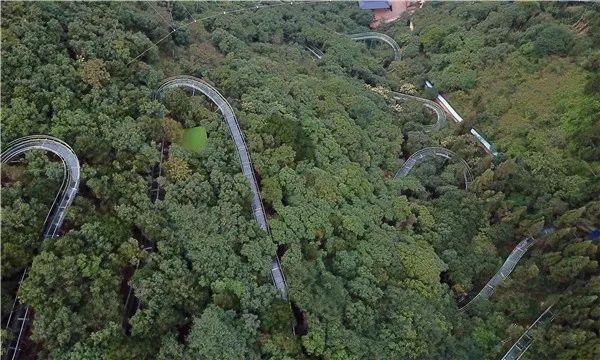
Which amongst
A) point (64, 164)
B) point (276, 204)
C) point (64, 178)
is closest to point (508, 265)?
point (276, 204)

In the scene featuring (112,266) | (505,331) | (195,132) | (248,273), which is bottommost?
(505,331)

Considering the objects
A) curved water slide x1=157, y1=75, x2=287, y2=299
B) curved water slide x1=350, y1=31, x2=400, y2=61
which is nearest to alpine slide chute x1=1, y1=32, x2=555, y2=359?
curved water slide x1=157, y1=75, x2=287, y2=299

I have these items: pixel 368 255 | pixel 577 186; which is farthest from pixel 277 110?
pixel 577 186

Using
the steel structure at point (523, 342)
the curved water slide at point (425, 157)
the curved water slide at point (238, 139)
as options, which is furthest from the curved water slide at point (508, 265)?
the curved water slide at point (238, 139)

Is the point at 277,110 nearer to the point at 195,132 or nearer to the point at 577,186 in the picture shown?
the point at 195,132

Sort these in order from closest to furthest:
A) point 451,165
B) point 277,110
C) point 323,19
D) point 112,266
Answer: point 112,266 < point 277,110 < point 451,165 < point 323,19

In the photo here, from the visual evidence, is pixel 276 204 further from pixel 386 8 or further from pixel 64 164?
pixel 386 8

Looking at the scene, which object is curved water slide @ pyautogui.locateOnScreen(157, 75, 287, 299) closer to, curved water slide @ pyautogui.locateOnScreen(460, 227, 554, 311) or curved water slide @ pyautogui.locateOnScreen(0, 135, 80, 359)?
curved water slide @ pyautogui.locateOnScreen(0, 135, 80, 359)

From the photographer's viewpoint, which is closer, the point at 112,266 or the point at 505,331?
the point at 112,266
